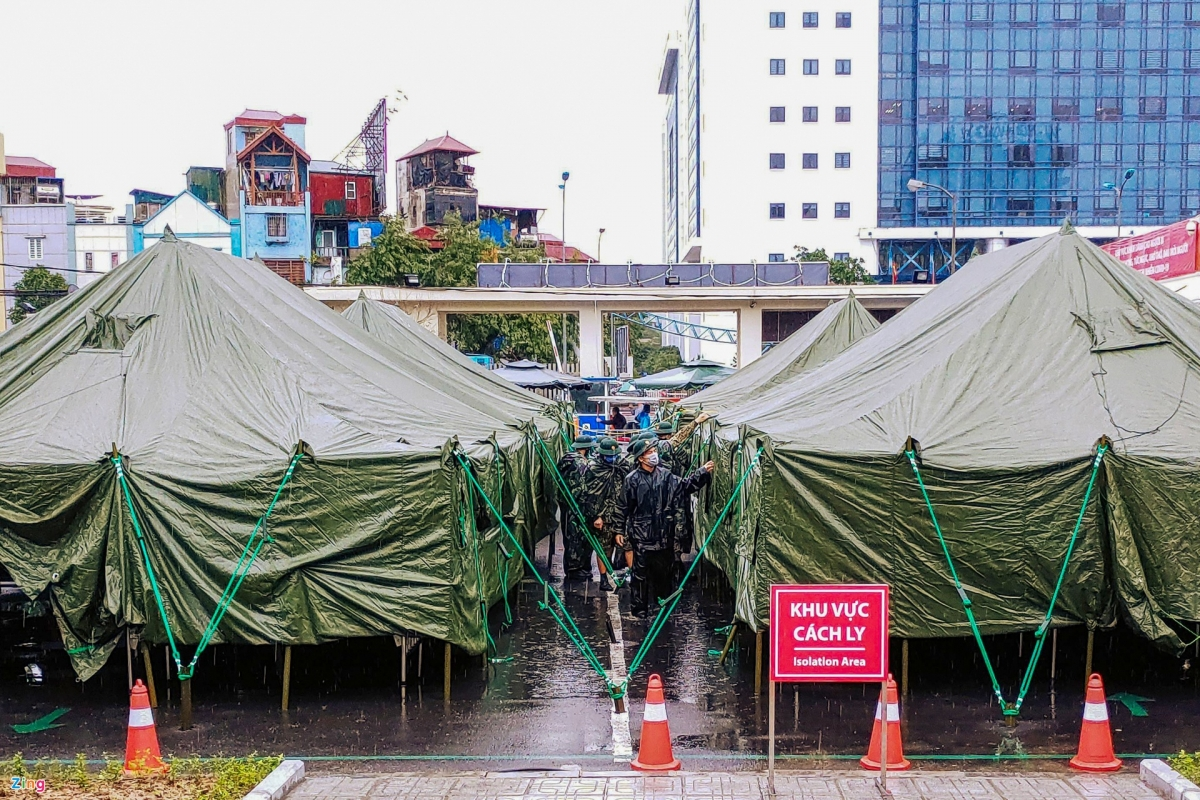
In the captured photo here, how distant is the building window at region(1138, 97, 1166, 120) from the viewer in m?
86.6

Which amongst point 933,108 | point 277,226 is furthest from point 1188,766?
point 933,108

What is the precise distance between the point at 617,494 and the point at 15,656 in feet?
21.0

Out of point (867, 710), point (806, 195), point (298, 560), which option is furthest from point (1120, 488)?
point (806, 195)

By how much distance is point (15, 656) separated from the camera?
11969 millimetres

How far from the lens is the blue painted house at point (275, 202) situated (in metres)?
75.3

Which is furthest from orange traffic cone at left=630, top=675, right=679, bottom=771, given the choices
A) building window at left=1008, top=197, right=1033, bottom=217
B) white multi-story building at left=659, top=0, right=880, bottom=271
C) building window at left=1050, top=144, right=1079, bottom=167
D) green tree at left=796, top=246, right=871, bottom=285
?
building window at left=1050, top=144, right=1079, bottom=167

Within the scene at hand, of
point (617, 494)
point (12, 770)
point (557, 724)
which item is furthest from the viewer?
point (617, 494)

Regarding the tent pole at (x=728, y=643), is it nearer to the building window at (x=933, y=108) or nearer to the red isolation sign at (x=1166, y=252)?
the red isolation sign at (x=1166, y=252)

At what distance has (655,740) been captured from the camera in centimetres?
806

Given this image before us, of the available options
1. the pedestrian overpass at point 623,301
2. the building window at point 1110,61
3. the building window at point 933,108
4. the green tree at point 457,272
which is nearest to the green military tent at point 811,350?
the pedestrian overpass at point 623,301

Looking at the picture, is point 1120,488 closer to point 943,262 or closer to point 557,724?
point 557,724

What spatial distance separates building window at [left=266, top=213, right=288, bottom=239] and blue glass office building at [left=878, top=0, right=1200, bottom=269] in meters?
41.1

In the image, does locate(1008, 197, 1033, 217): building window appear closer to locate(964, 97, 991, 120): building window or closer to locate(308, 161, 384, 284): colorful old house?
locate(964, 97, 991, 120): building window

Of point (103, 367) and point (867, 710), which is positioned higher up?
point (103, 367)
